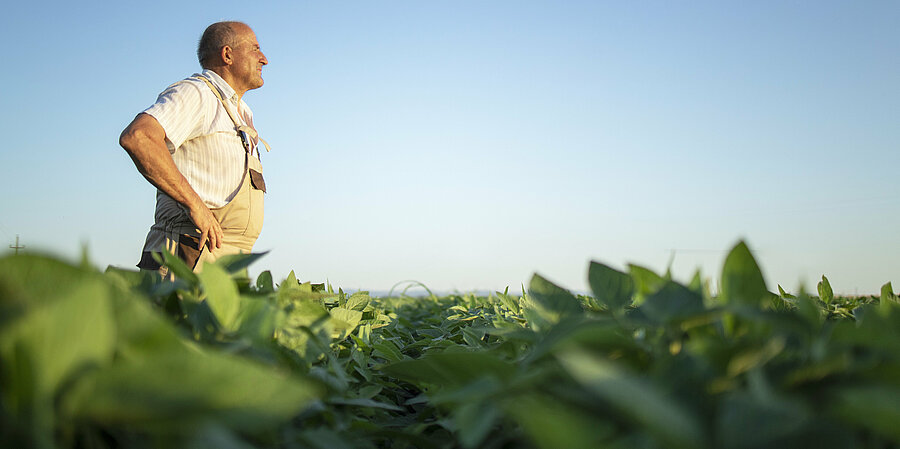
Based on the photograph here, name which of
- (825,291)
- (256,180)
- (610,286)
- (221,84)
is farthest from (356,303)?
(221,84)

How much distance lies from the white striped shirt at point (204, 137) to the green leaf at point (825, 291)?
295cm

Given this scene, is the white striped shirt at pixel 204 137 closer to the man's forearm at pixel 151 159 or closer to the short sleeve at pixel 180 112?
the short sleeve at pixel 180 112

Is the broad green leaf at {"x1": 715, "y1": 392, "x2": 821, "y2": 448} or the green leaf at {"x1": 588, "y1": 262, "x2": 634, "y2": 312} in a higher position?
the green leaf at {"x1": 588, "y1": 262, "x2": 634, "y2": 312}

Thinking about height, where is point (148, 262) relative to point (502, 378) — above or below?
below

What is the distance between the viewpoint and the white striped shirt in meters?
2.94

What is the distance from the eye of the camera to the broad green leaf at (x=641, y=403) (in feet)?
1.35

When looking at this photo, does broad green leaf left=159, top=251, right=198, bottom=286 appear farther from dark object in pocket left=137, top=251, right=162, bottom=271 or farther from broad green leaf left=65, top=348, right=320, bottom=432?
dark object in pocket left=137, top=251, right=162, bottom=271

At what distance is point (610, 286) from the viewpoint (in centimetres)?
81

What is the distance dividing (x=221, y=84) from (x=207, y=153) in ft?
1.83

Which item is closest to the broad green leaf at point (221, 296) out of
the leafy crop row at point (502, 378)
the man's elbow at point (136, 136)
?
the leafy crop row at point (502, 378)

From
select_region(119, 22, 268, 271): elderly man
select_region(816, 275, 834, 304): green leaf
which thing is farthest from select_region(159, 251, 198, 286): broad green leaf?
select_region(119, 22, 268, 271): elderly man

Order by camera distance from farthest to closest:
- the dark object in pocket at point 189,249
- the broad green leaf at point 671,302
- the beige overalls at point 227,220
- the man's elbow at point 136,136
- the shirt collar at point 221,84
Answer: the shirt collar at point 221,84 → the beige overalls at point 227,220 → the dark object in pocket at point 189,249 → the man's elbow at point 136,136 → the broad green leaf at point 671,302

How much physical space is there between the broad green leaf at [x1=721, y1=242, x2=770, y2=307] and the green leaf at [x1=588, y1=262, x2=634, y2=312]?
0.17 metres

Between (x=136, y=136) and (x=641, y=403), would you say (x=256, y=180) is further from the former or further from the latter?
(x=641, y=403)
